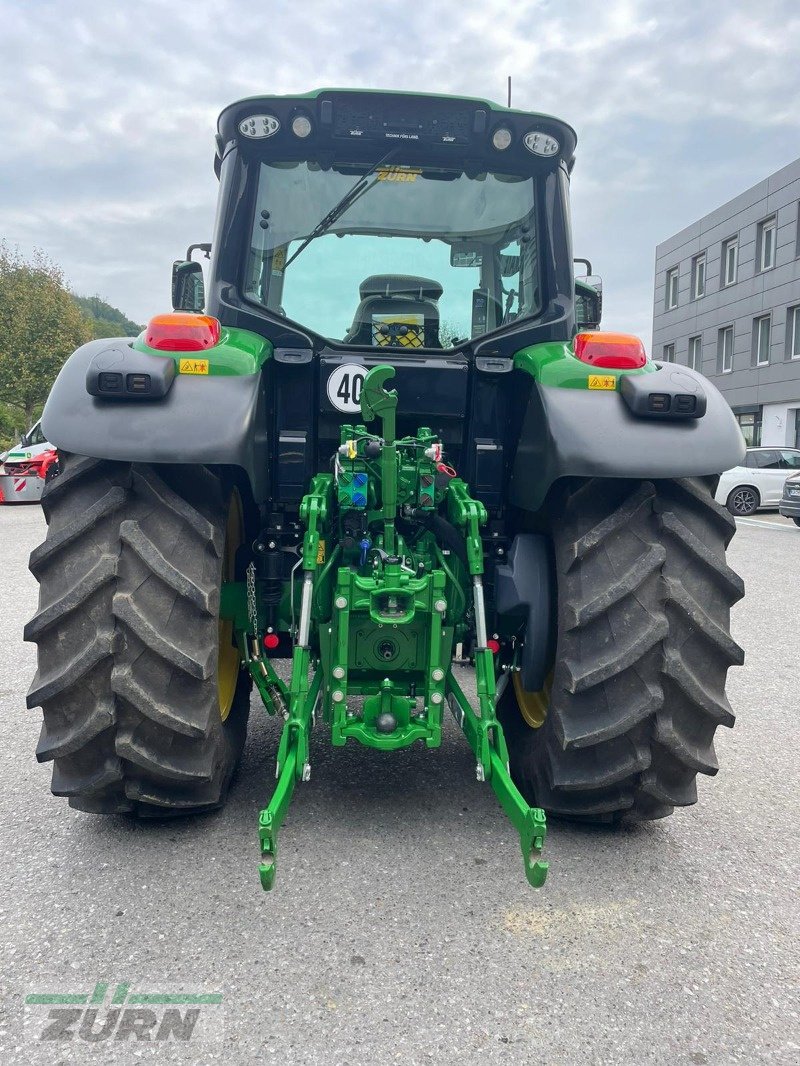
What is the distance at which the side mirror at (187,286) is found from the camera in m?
3.77

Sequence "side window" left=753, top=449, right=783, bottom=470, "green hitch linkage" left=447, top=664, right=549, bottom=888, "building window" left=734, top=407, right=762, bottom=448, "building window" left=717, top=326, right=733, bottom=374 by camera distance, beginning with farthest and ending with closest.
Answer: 1. "building window" left=717, top=326, right=733, bottom=374
2. "building window" left=734, top=407, right=762, bottom=448
3. "side window" left=753, top=449, right=783, bottom=470
4. "green hitch linkage" left=447, top=664, right=549, bottom=888

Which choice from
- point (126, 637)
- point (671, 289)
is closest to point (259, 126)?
point (126, 637)

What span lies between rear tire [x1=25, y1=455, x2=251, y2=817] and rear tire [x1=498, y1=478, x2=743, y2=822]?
1127mm

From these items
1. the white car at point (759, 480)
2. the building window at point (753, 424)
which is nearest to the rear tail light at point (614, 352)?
the white car at point (759, 480)

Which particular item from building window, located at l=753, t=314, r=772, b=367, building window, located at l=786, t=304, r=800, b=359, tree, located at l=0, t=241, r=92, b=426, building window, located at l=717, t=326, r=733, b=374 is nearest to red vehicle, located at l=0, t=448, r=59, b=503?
tree, located at l=0, t=241, r=92, b=426

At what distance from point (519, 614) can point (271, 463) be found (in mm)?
1103

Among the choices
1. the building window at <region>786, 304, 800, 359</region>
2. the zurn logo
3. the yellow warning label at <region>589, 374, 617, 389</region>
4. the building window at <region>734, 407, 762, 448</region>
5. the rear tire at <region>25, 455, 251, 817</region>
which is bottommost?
the zurn logo

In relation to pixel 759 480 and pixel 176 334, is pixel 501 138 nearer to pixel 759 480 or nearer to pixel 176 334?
pixel 176 334

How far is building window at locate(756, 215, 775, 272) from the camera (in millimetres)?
28422

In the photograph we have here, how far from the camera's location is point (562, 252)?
10.9 feet

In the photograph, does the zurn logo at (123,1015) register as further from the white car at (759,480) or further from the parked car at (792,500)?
the white car at (759,480)

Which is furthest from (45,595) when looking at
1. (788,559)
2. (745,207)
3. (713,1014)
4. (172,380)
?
(745,207)

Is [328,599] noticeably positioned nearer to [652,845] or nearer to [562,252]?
[652,845]

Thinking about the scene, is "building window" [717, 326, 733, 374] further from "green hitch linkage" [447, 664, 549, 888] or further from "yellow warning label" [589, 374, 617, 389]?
"green hitch linkage" [447, 664, 549, 888]
